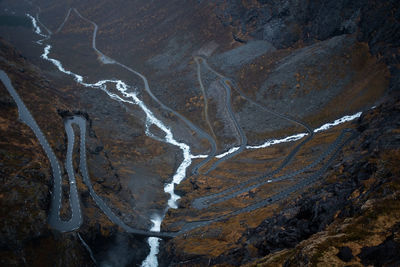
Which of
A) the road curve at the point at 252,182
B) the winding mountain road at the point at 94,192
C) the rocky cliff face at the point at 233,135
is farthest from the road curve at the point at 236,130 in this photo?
the road curve at the point at 252,182

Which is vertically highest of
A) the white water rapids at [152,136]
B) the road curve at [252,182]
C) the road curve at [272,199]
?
the white water rapids at [152,136]

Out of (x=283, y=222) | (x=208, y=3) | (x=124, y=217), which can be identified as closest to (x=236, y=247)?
(x=283, y=222)

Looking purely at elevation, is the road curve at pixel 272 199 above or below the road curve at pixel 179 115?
below

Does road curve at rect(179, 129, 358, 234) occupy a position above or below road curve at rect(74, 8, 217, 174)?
below

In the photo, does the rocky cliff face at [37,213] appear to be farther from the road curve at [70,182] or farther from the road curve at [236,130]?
the road curve at [236,130]

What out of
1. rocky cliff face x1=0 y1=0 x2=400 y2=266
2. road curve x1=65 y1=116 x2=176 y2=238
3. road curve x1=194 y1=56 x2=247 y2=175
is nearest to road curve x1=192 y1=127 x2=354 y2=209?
rocky cliff face x1=0 y1=0 x2=400 y2=266

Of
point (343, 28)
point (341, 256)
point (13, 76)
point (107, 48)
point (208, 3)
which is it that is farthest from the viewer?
point (107, 48)

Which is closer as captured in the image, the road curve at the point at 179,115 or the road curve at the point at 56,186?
the road curve at the point at 56,186

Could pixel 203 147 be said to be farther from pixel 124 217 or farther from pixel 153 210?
pixel 124 217

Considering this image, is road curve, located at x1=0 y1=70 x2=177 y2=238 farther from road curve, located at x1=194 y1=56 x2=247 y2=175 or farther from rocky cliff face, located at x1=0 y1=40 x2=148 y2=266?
road curve, located at x1=194 y1=56 x2=247 y2=175

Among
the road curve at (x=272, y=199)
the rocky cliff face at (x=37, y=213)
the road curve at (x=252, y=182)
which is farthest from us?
the road curve at (x=252, y=182)

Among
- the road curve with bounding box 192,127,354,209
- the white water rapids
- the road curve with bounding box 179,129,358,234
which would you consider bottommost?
the road curve with bounding box 179,129,358,234
